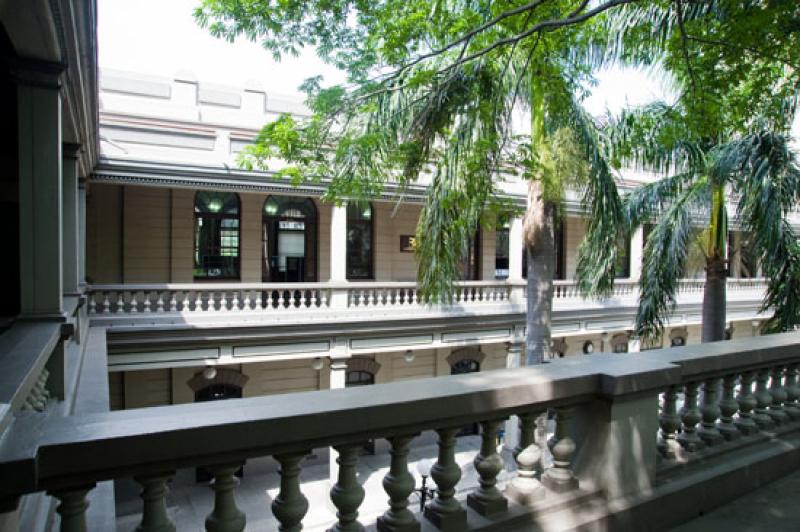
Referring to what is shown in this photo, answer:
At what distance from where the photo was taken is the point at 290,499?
189 centimetres

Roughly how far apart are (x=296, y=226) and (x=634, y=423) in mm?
14104

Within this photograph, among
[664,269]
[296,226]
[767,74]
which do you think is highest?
[767,74]

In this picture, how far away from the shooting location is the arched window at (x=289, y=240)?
51.7ft

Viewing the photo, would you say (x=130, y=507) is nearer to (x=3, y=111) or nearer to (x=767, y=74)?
(x=3, y=111)

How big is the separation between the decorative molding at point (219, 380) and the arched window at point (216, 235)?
8.26 ft

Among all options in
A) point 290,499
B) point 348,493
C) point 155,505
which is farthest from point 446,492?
point 155,505

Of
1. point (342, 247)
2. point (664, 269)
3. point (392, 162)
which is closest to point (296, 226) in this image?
point (342, 247)

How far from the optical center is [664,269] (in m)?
11.9

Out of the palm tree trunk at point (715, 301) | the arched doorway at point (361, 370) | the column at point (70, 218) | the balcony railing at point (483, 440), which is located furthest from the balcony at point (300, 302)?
the balcony railing at point (483, 440)

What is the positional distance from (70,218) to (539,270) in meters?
8.04

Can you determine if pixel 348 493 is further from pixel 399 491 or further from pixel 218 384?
pixel 218 384

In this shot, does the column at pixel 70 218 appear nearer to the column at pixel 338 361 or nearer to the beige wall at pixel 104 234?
the column at pixel 338 361

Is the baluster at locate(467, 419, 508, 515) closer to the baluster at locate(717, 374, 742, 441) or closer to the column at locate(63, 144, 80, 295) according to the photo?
the baluster at locate(717, 374, 742, 441)

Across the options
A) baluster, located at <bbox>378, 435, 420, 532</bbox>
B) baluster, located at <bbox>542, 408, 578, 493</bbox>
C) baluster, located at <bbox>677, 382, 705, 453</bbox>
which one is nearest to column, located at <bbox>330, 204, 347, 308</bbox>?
baluster, located at <bbox>677, 382, 705, 453</bbox>
